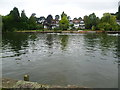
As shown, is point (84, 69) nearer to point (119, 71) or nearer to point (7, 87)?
point (119, 71)

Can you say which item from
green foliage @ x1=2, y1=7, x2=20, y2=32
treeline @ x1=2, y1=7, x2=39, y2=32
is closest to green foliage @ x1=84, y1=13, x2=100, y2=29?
treeline @ x1=2, y1=7, x2=39, y2=32

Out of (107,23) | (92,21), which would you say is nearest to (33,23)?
(92,21)

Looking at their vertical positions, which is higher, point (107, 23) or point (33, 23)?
point (33, 23)

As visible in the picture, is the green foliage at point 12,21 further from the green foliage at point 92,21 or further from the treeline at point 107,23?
the treeline at point 107,23

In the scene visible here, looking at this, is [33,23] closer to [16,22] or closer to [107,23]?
[16,22]

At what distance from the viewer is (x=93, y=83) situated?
10.2m

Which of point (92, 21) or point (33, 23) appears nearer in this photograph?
point (92, 21)

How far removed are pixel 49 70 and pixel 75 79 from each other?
3140 mm

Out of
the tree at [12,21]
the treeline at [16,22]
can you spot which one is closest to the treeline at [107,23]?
the treeline at [16,22]

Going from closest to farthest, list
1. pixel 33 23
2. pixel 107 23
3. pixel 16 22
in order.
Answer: pixel 107 23 → pixel 16 22 → pixel 33 23

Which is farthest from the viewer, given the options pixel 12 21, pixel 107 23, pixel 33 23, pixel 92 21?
pixel 33 23

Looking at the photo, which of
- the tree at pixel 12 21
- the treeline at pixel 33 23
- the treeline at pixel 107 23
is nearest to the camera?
the treeline at pixel 107 23

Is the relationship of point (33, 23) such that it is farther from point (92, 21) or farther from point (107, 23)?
point (107, 23)

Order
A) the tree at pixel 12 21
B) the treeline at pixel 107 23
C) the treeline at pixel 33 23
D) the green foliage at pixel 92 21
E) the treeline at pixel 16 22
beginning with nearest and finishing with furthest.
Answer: the treeline at pixel 107 23 < the treeline at pixel 33 23 < the tree at pixel 12 21 < the treeline at pixel 16 22 < the green foliage at pixel 92 21
